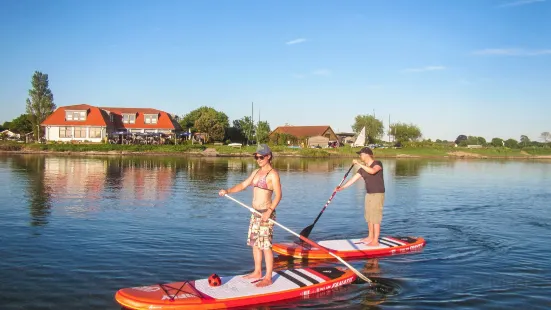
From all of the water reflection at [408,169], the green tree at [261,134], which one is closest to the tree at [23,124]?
the green tree at [261,134]

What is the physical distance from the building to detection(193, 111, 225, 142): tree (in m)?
12.3

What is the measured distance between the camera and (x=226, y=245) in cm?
1295

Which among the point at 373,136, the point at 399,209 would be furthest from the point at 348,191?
the point at 373,136

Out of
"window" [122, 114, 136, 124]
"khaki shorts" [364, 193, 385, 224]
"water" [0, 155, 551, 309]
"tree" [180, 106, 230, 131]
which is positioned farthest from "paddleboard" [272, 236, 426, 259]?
"tree" [180, 106, 230, 131]

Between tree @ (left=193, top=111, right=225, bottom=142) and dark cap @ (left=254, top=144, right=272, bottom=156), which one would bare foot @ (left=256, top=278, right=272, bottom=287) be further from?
tree @ (left=193, top=111, right=225, bottom=142)

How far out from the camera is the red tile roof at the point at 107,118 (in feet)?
244

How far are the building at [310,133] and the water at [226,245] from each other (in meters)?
76.5

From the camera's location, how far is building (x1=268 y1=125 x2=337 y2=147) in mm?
101875

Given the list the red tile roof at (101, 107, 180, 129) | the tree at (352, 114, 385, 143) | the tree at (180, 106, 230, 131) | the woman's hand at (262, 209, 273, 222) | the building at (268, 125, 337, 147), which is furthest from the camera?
the tree at (352, 114, 385, 143)

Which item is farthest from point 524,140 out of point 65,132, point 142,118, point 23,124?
point 23,124

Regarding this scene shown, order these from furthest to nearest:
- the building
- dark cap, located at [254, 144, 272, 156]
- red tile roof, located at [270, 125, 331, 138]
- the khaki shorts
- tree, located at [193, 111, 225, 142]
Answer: red tile roof, located at [270, 125, 331, 138], the building, tree, located at [193, 111, 225, 142], the khaki shorts, dark cap, located at [254, 144, 272, 156]

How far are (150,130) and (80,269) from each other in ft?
241

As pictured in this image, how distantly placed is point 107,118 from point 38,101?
2413 centimetres

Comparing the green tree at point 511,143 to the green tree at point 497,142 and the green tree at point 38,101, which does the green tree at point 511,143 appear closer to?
the green tree at point 497,142
